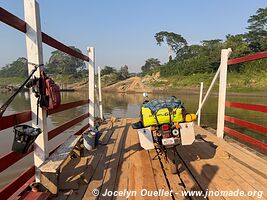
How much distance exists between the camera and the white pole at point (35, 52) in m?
2.75

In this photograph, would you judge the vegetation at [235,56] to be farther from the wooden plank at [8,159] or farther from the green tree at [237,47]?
the wooden plank at [8,159]

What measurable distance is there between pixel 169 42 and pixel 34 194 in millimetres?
77963

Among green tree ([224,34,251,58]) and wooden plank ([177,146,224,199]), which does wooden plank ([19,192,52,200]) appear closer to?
wooden plank ([177,146,224,199])

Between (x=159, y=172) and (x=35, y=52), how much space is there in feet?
6.55

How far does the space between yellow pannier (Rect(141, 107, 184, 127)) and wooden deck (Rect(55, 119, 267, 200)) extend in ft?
2.02

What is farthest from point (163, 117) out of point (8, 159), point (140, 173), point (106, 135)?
point (106, 135)

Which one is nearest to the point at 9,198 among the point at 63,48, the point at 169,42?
the point at 63,48

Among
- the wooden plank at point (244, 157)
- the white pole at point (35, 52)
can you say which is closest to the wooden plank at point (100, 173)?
the white pole at point (35, 52)

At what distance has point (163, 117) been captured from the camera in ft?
10.6

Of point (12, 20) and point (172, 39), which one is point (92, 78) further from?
point (172, 39)

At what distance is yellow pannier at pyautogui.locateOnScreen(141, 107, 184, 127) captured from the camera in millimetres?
3223

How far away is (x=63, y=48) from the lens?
3.89m

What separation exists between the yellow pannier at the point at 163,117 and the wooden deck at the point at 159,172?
0.62m

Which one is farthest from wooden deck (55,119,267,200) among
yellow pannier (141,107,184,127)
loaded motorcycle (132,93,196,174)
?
yellow pannier (141,107,184,127)
